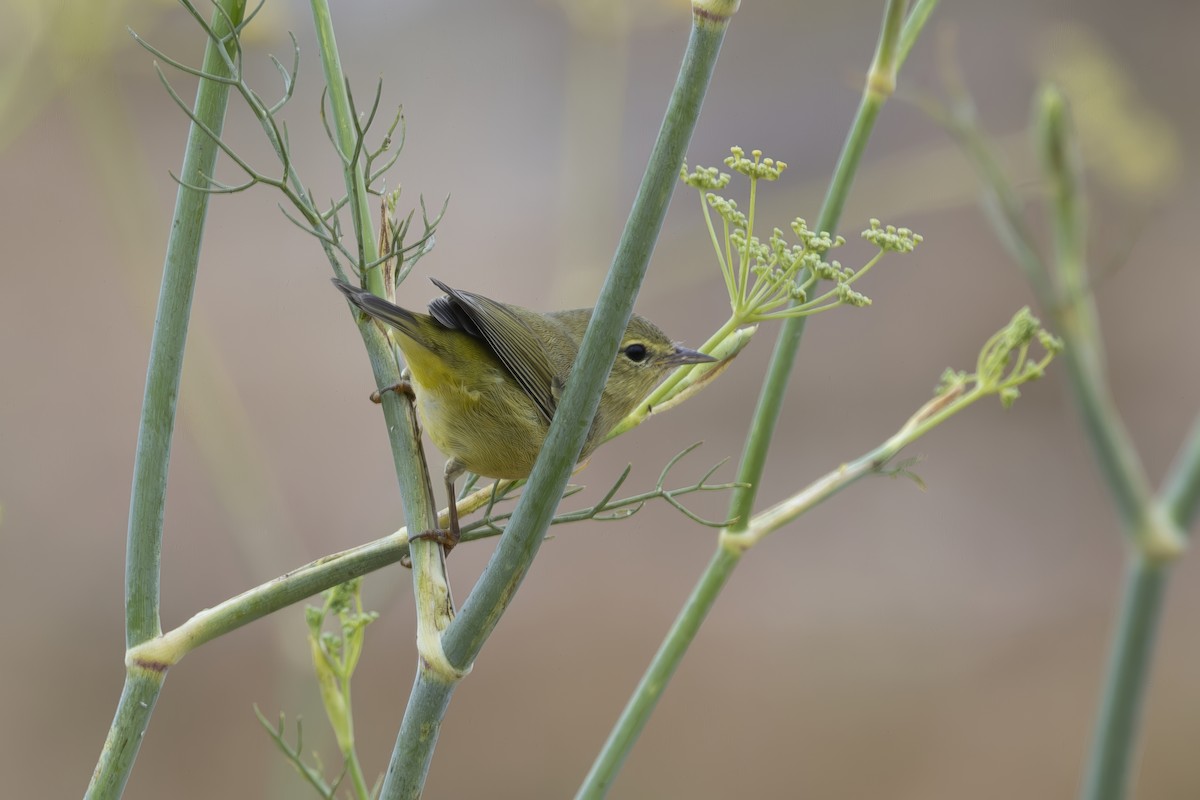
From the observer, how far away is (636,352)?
3.73ft

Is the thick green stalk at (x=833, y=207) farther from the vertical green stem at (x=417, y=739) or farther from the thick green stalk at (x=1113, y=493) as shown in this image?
the thick green stalk at (x=1113, y=493)

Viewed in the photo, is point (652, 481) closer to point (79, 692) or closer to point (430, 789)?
point (430, 789)

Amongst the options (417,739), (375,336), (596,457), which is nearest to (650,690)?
(417,739)

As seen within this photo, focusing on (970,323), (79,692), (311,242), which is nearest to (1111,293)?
(970,323)

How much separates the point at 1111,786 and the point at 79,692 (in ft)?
8.34

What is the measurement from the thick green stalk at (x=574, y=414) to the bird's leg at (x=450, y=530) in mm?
86

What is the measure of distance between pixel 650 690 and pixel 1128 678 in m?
0.43

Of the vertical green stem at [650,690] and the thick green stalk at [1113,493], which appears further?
the vertical green stem at [650,690]

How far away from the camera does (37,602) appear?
246 cm

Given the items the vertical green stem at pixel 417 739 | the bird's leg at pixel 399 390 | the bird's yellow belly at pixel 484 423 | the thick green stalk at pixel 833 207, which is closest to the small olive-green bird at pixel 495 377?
the bird's yellow belly at pixel 484 423

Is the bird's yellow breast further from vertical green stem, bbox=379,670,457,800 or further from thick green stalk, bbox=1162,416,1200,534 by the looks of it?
thick green stalk, bbox=1162,416,1200,534

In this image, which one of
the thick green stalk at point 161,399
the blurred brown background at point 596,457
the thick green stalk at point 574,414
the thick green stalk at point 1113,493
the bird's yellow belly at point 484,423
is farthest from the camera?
the blurred brown background at point 596,457

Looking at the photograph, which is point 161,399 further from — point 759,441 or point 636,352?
point 636,352

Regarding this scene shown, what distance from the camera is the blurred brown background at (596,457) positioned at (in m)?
2.43
